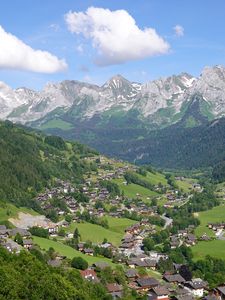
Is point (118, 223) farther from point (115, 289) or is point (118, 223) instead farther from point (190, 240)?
point (115, 289)

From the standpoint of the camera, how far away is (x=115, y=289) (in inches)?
3740

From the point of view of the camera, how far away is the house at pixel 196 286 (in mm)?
103125

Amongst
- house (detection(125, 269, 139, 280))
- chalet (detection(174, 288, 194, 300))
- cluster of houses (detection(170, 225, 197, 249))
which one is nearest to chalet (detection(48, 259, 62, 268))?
house (detection(125, 269, 139, 280))

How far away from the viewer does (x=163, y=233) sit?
155m

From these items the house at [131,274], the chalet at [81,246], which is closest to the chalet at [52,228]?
the chalet at [81,246]

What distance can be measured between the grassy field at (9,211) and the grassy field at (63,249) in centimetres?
2275

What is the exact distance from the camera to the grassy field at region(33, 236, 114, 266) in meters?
119

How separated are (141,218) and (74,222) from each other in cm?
2799

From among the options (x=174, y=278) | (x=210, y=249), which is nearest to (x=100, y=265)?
(x=174, y=278)

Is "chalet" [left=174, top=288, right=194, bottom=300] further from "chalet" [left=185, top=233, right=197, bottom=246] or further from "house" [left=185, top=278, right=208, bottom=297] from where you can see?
"chalet" [left=185, top=233, right=197, bottom=246]

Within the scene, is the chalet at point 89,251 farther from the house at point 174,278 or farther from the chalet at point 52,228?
the house at point 174,278

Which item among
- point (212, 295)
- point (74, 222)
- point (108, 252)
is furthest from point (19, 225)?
point (212, 295)

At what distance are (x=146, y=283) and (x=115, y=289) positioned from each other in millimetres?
10487

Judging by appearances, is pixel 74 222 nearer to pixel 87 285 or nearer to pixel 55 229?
pixel 55 229
